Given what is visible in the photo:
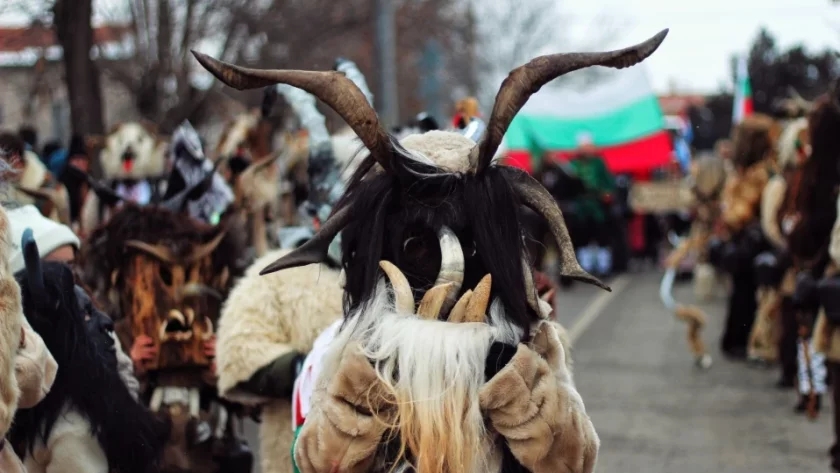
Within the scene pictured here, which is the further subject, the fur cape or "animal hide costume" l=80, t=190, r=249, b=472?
the fur cape

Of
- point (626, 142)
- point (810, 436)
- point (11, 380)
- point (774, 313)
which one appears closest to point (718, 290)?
point (626, 142)

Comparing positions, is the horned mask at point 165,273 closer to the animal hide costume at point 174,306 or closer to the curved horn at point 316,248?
the animal hide costume at point 174,306

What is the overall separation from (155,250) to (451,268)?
2752mm

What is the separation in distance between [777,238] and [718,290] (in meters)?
10.1

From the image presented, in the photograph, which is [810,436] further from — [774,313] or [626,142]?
[626,142]

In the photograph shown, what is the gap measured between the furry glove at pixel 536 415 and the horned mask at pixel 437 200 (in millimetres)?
229

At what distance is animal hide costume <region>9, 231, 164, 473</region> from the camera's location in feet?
14.9

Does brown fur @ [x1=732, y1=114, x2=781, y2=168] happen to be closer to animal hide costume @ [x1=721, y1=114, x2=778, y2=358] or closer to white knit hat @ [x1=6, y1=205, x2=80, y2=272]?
animal hide costume @ [x1=721, y1=114, x2=778, y2=358]

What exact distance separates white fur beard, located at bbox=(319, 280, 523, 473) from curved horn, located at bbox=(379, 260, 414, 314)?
0.09ft

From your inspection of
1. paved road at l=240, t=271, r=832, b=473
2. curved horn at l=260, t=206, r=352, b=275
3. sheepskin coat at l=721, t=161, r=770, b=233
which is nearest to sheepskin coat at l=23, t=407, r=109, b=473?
curved horn at l=260, t=206, r=352, b=275

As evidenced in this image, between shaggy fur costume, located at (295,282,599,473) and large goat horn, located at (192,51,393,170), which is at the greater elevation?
large goat horn, located at (192,51,393,170)

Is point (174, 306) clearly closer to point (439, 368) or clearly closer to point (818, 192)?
point (439, 368)

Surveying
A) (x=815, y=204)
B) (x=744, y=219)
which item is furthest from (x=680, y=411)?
(x=744, y=219)

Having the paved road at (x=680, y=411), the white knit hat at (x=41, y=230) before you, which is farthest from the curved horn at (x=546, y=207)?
the paved road at (x=680, y=411)
